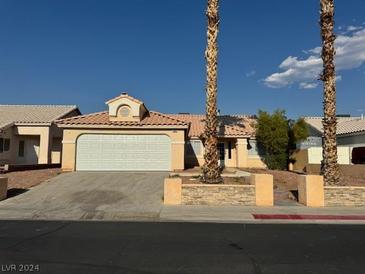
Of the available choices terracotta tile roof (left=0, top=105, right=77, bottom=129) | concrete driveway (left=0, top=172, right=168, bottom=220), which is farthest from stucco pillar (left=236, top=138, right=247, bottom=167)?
terracotta tile roof (left=0, top=105, right=77, bottom=129)

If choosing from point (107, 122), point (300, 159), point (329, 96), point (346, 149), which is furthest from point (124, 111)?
point (346, 149)

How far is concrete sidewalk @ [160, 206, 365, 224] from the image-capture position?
1220 centimetres

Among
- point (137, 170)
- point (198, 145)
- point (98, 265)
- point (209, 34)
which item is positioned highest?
point (209, 34)

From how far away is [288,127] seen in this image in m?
29.5

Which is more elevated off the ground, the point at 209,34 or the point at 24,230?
the point at 209,34

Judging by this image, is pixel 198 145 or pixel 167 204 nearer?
pixel 167 204

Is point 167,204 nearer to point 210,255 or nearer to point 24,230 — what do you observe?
point 24,230

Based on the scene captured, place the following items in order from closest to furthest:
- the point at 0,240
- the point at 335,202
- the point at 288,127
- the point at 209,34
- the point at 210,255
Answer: the point at 210,255
the point at 0,240
the point at 335,202
the point at 209,34
the point at 288,127

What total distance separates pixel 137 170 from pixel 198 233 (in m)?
15.9

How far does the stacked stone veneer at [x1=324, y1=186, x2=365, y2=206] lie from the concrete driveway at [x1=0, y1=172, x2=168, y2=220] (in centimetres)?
702

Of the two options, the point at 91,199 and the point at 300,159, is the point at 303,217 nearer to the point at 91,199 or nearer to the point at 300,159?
the point at 91,199

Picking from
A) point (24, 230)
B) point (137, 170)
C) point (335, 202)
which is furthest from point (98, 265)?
point (137, 170)

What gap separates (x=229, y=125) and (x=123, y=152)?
1183 cm

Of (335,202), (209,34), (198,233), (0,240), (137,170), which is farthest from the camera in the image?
(137,170)
